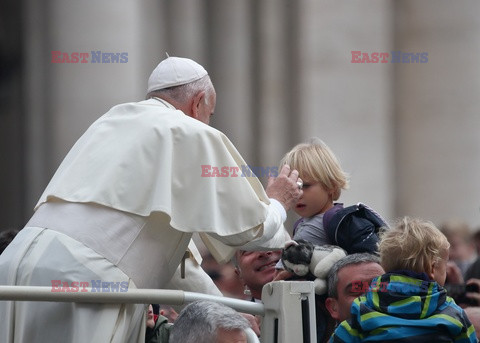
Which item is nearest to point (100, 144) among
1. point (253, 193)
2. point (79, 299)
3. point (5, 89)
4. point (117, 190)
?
point (117, 190)

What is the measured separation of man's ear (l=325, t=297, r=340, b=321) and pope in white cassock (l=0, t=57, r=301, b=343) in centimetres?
39

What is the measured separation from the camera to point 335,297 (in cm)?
543

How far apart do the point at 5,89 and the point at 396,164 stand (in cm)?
595

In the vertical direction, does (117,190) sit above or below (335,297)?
above

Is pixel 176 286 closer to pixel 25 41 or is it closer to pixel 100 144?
pixel 100 144

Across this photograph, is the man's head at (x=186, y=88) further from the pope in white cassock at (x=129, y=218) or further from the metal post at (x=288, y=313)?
the metal post at (x=288, y=313)

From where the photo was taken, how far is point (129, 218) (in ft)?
16.7

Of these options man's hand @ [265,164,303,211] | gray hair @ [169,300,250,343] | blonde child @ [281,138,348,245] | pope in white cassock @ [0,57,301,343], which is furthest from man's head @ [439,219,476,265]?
gray hair @ [169,300,250,343]

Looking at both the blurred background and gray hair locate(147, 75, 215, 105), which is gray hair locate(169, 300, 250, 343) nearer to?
gray hair locate(147, 75, 215, 105)

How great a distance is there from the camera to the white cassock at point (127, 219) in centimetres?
490

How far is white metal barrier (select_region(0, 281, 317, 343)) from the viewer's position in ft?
14.4

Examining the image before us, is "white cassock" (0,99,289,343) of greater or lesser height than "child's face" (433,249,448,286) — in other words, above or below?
above
